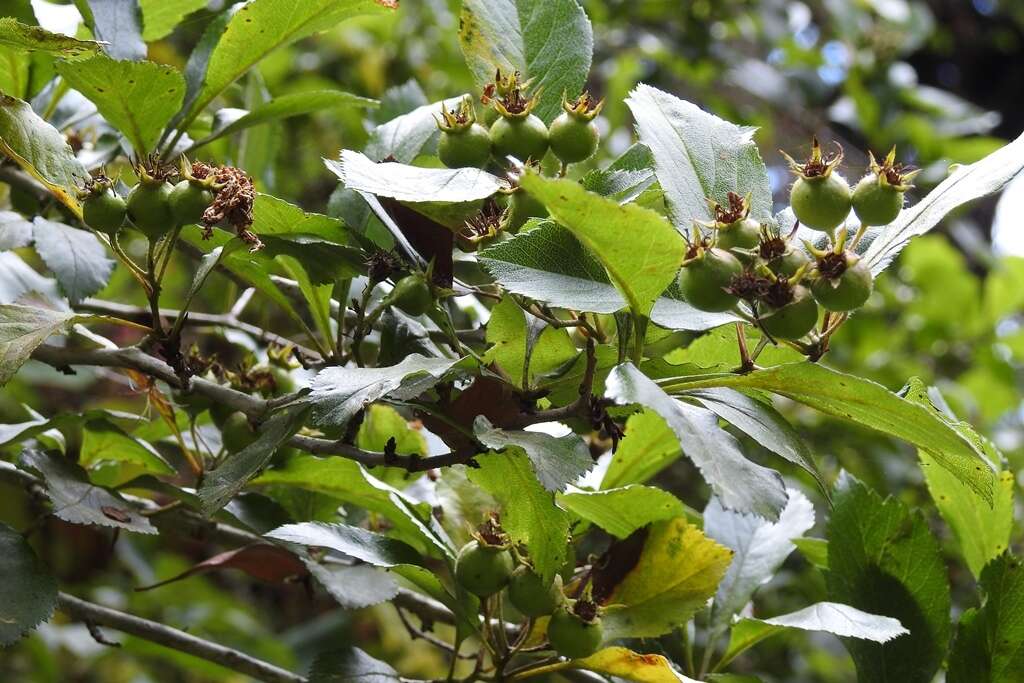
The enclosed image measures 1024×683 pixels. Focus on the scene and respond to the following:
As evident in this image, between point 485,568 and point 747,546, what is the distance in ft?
1.04

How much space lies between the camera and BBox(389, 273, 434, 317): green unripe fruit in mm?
708

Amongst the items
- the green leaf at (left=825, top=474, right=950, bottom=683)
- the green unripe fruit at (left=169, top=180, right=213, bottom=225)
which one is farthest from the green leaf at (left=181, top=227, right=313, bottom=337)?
the green leaf at (left=825, top=474, right=950, bottom=683)

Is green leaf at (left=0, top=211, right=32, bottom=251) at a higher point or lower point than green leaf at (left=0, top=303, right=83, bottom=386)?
lower

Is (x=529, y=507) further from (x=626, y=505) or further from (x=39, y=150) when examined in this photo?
(x=39, y=150)

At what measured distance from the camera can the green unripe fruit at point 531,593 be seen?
28.6 inches

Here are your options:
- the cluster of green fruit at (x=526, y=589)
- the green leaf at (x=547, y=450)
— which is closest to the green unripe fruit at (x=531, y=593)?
the cluster of green fruit at (x=526, y=589)

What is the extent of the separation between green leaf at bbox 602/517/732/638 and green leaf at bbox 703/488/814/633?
5.8 inches

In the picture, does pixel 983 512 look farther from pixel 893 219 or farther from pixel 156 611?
pixel 156 611

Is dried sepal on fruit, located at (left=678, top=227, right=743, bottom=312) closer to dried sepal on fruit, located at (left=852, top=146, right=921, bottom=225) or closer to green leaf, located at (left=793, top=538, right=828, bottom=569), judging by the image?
dried sepal on fruit, located at (left=852, top=146, right=921, bottom=225)

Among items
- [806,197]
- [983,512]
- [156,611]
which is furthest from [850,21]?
[156,611]

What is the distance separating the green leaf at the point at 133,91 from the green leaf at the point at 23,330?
17cm

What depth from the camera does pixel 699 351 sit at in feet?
2.69

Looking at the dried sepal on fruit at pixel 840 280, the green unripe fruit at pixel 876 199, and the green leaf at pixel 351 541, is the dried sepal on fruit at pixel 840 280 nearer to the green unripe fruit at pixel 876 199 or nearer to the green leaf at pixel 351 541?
the green unripe fruit at pixel 876 199

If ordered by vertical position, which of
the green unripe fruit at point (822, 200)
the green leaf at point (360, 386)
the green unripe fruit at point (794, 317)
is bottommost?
the green leaf at point (360, 386)
